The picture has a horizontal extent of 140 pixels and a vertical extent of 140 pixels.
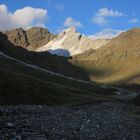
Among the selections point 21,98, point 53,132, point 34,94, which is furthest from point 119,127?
point 34,94

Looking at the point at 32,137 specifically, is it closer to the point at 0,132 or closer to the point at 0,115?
the point at 0,132

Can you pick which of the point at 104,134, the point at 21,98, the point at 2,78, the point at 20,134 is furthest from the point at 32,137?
the point at 2,78

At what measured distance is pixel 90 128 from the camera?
3200 cm

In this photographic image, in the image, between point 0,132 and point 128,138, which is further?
point 128,138

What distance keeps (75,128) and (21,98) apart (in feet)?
113

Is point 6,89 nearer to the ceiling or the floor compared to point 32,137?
nearer to the ceiling

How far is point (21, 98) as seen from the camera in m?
64.8

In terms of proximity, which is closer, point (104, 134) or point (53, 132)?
point (53, 132)

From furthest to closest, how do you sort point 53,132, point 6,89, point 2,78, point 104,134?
point 2,78 → point 6,89 → point 104,134 → point 53,132

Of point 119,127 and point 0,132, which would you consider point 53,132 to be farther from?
point 119,127

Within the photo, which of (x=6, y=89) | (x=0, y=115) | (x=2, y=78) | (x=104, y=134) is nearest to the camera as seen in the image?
(x=104, y=134)

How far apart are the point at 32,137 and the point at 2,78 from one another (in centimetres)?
4658

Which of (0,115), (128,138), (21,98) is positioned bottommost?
(128,138)

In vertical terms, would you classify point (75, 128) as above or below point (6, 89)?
below
